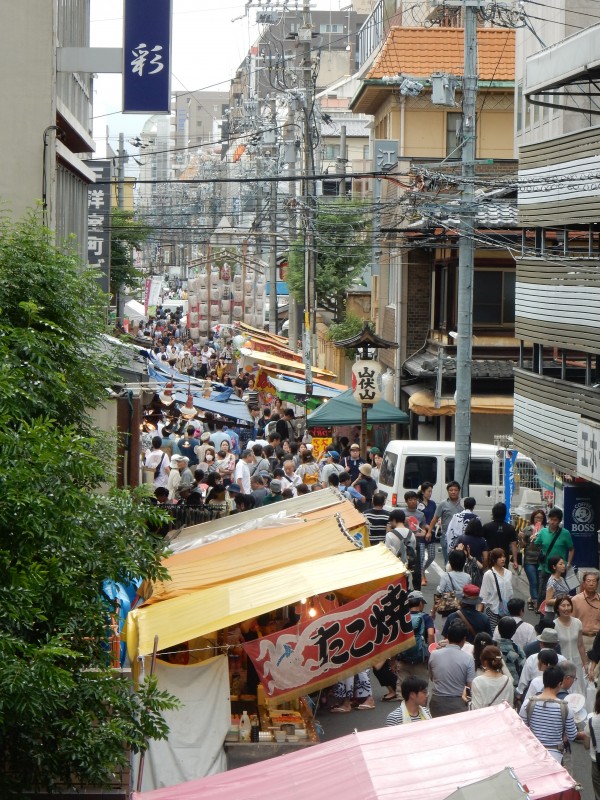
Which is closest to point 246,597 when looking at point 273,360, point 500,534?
point 500,534

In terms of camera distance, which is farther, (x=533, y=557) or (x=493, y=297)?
Result: (x=493, y=297)

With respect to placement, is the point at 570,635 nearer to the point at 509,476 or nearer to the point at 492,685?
the point at 492,685

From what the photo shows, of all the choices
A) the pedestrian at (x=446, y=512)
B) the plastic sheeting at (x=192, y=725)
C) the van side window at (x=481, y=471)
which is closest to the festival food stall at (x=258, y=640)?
the plastic sheeting at (x=192, y=725)

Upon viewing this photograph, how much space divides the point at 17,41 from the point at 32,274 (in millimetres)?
5908

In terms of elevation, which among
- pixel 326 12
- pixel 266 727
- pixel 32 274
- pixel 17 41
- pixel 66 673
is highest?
pixel 326 12

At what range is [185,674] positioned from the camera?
987cm

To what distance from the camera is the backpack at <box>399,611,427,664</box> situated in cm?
1144

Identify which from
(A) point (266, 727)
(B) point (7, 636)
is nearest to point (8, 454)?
(B) point (7, 636)

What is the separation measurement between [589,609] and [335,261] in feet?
102

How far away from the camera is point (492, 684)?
913 centimetres

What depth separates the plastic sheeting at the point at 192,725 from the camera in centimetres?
973

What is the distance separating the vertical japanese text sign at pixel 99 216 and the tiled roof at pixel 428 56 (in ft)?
41.6

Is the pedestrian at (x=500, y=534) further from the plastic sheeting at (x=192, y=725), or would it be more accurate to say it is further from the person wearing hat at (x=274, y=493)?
the plastic sheeting at (x=192, y=725)

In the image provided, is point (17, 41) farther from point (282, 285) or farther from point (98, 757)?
point (282, 285)
